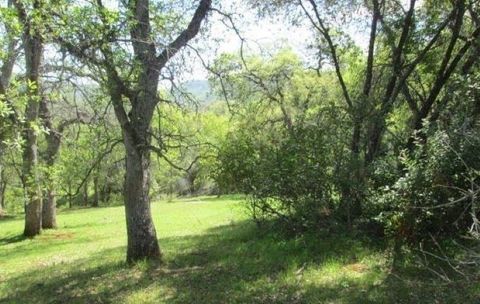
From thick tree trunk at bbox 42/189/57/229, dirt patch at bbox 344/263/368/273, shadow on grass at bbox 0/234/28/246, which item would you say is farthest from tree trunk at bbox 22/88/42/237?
dirt patch at bbox 344/263/368/273

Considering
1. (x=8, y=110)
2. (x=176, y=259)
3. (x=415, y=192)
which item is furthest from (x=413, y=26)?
(x=8, y=110)

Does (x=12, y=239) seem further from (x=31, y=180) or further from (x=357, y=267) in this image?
(x=357, y=267)

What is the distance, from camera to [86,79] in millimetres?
11125

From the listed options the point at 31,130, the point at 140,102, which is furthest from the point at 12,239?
the point at 140,102

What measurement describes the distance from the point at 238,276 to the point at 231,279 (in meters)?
0.22

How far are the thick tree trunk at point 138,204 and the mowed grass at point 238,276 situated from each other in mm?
420

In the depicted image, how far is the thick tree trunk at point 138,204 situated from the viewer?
37.4ft

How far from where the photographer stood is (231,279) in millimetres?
9922

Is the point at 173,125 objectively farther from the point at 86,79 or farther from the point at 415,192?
the point at 415,192

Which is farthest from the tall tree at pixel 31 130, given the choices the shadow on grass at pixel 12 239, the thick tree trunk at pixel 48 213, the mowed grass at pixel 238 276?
the mowed grass at pixel 238 276

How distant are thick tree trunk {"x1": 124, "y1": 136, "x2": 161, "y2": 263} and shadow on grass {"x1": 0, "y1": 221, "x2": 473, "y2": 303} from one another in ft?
1.42

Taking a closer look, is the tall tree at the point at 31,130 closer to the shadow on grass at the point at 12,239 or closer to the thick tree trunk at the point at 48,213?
the shadow on grass at the point at 12,239

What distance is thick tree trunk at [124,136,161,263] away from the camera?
11.4 metres

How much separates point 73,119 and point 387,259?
16.6m
